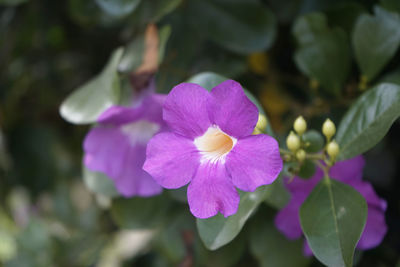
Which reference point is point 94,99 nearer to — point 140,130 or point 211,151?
point 140,130

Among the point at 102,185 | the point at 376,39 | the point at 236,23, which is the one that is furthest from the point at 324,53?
the point at 102,185

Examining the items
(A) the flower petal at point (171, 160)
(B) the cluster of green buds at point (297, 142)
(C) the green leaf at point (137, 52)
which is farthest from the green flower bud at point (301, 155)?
(C) the green leaf at point (137, 52)

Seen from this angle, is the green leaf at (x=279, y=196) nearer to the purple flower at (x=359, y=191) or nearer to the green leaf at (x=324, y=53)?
the purple flower at (x=359, y=191)

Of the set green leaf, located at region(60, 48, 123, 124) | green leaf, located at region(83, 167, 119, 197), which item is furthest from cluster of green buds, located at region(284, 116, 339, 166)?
green leaf, located at region(83, 167, 119, 197)

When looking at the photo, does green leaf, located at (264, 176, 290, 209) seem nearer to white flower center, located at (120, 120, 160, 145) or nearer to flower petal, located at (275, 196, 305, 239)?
flower petal, located at (275, 196, 305, 239)

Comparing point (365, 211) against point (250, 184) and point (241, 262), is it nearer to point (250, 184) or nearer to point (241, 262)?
point (250, 184)

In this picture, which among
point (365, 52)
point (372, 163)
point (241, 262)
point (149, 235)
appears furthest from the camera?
point (149, 235)

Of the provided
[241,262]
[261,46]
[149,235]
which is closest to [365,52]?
[261,46]
